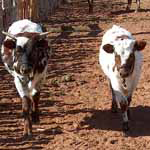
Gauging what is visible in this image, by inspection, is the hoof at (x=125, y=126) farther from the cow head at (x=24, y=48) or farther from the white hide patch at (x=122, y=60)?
the cow head at (x=24, y=48)

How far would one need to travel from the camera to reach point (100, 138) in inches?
287

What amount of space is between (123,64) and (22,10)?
11.9 m

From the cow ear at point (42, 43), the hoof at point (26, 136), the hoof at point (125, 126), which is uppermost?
the cow ear at point (42, 43)

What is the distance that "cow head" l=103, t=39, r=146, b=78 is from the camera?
23.4 feet

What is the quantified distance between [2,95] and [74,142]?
313cm

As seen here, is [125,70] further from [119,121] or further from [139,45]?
[119,121]

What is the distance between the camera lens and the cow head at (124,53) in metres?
7.13

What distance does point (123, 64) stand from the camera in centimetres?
712

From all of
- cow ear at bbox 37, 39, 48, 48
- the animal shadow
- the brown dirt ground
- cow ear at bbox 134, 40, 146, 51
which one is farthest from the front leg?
cow ear at bbox 134, 40, 146, 51

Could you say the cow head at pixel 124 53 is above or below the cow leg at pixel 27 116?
above

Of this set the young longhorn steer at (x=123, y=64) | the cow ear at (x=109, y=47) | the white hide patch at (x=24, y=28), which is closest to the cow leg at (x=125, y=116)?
the young longhorn steer at (x=123, y=64)

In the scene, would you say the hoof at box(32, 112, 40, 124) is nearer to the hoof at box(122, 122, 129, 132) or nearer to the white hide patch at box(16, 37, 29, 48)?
the white hide patch at box(16, 37, 29, 48)

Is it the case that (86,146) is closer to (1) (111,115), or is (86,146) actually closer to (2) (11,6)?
(1) (111,115)

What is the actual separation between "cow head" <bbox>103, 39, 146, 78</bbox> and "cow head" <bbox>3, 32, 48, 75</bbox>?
3.49ft
